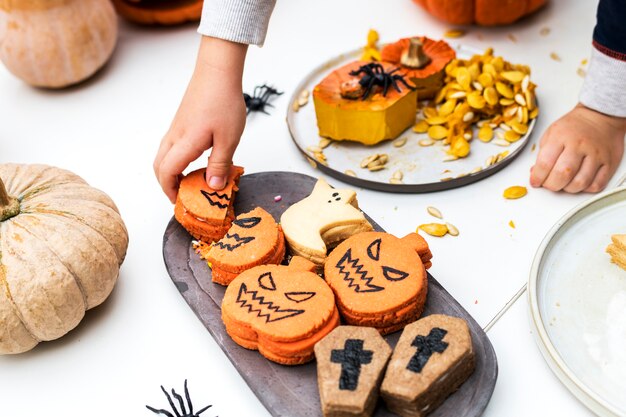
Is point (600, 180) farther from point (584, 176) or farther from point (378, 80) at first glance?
point (378, 80)

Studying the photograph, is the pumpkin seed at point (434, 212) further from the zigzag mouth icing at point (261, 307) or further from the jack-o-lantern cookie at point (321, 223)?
the zigzag mouth icing at point (261, 307)

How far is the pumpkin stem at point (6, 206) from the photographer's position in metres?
0.87

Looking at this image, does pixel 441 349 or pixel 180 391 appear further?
pixel 180 391

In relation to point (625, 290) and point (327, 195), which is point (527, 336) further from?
point (327, 195)

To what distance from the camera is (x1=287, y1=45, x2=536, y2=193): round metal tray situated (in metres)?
1.05

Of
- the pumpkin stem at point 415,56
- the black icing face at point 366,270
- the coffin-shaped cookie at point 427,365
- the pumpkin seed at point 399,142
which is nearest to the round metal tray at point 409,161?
the pumpkin seed at point 399,142

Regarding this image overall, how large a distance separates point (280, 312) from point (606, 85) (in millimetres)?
639

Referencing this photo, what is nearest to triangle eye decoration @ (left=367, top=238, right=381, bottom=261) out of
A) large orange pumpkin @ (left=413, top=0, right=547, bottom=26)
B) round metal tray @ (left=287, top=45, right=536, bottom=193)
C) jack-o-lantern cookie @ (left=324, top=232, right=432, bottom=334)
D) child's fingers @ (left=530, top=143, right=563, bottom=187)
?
jack-o-lantern cookie @ (left=324, top=232, right=432, bottom=334)

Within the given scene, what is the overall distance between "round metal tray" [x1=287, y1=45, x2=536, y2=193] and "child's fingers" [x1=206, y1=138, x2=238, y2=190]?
7.1 inches

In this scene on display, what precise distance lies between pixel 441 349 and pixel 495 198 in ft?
1.23

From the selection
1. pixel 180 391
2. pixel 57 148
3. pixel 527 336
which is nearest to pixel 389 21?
pixel 57 148

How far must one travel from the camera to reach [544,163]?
103cm

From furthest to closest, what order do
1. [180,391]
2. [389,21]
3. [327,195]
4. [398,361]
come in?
[389,21] → [327,195] → [180,391] → [398,361]

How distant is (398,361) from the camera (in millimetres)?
731
